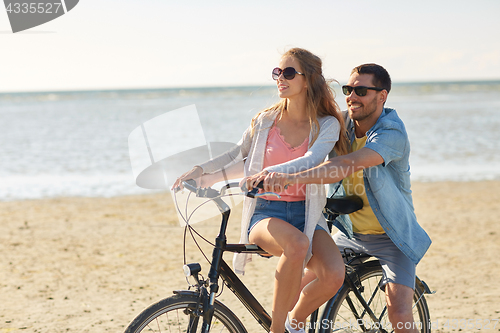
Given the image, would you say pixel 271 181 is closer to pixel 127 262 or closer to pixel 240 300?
pixel 240 300

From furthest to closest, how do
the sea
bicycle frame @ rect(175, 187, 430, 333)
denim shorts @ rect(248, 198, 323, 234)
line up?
1. the sea
2. denim shorts @ rect(248, 198, 323, 234)
3. bicycle frame @ rect(175, 187, 430, 333)

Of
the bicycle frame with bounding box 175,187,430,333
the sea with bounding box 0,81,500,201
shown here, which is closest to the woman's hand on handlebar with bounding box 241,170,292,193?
the bicycle frame with bounding box 175,187,430,333

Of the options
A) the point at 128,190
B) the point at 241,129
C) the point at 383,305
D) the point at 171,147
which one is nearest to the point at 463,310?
the point at 383,305

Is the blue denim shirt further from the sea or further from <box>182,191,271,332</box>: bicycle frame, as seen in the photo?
the sea

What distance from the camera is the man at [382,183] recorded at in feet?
8.69

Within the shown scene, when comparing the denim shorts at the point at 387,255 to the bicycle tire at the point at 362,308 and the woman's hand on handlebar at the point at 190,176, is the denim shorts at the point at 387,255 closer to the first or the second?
the bicycle tire at the point at 362,308

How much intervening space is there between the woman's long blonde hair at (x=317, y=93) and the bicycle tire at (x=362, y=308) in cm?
81

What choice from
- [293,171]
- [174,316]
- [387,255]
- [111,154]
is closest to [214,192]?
[293,171]

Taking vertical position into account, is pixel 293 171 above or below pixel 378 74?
Result: below

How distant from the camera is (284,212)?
274 cm

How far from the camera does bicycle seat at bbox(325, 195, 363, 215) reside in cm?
285

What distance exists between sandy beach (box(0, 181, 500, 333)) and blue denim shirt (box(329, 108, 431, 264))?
1.61 m

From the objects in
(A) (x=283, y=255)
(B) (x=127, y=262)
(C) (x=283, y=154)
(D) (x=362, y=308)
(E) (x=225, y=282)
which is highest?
(C) (x=283, y=154)

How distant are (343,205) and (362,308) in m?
0.73
